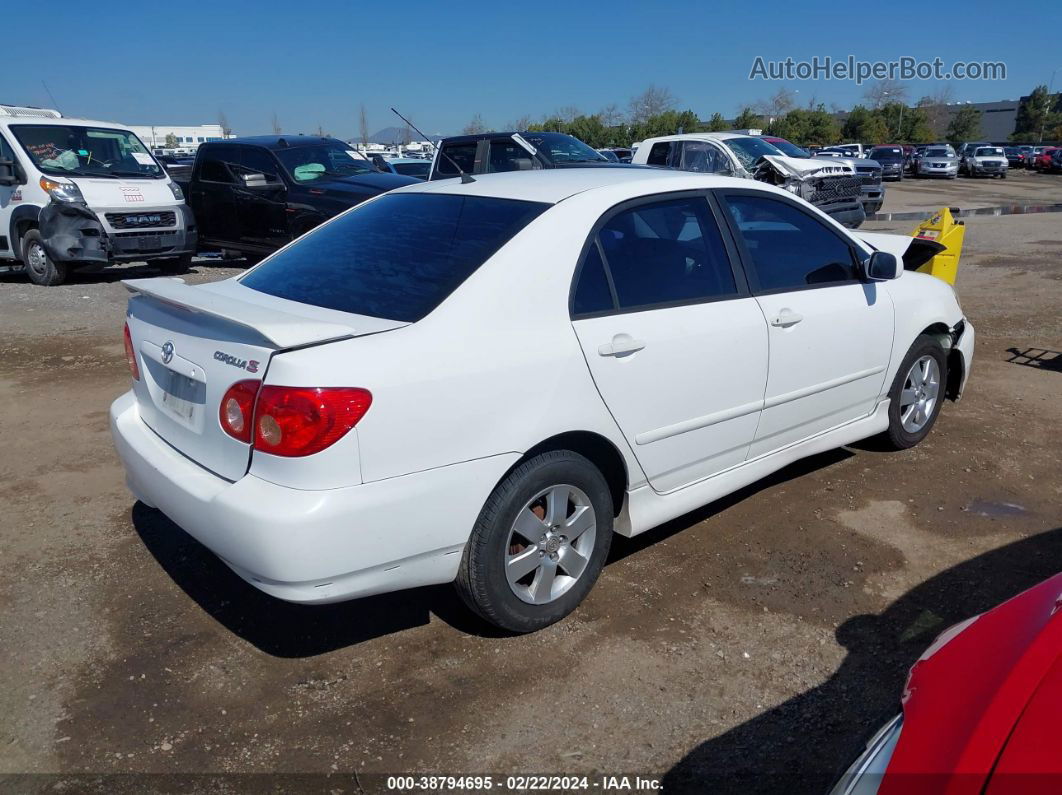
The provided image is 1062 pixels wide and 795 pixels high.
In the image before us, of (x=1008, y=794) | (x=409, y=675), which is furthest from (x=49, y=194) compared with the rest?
(x=1008, y=794)

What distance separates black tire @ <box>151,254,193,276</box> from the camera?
12336 mm

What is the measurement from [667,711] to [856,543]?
1604 millimetres

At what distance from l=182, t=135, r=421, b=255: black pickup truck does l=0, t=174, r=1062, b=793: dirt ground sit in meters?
6.64

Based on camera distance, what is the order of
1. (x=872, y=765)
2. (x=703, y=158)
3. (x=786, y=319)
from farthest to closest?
(x=703, y=158) < (x=786, y=319) < (x=872, y=765)

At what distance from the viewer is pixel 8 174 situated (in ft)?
35.2

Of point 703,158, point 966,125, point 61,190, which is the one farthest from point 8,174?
point 966,125

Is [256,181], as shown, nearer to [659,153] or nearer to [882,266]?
[659,153]

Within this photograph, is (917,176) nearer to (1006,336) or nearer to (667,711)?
(1006,336)

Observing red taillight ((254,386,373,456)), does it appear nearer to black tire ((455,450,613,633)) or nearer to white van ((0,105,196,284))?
black tire ((455,450,613,633))

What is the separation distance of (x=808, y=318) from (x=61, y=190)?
989 centimetres

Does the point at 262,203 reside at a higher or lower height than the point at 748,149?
lower

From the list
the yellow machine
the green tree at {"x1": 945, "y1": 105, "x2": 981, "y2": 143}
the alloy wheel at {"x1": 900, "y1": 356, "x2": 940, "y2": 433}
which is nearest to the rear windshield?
the alloy wheel at {"x1": 900, "y1": 356, "x2": 940, "y2": 433}

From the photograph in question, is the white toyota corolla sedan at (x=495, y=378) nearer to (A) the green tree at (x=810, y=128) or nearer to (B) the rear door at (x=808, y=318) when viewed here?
(B) the rear door at (x=808, y=318)

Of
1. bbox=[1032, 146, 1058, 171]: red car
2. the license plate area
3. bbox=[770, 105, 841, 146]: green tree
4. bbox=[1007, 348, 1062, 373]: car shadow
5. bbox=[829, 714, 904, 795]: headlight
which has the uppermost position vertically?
bbox=[770, 105, 841, 146]: green tree
